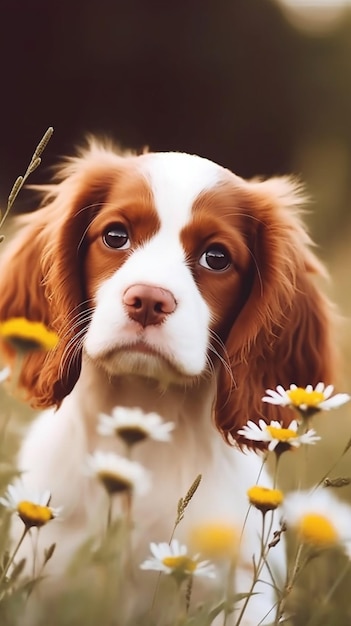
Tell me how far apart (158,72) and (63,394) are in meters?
0.51

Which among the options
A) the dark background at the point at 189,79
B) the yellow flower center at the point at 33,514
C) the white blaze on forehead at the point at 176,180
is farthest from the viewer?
the dark background at the point at 189,79

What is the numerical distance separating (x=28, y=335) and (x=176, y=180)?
0.99 feet

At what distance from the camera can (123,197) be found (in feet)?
4.31

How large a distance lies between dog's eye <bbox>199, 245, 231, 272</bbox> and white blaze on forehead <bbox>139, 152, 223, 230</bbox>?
0.17ft

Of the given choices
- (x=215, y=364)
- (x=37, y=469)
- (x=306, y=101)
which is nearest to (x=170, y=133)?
(x=306, y=101)

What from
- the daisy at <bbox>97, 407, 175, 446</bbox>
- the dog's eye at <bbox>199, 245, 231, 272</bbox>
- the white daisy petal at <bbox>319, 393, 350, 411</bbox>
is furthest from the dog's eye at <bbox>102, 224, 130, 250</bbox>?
the white daisy petal at <bbox>319, 393, 350, 411</bbox>

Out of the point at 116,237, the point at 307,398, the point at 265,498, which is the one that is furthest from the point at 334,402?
the point at 116,237

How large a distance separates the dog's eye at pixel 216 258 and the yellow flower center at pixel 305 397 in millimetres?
194

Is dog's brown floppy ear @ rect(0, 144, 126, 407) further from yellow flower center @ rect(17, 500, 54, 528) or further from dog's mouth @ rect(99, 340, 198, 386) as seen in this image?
yellow flower center @ rect(17, 500, 54, 528)

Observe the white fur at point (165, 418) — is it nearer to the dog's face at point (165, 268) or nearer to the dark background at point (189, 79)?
the dog's face at point (165, 268)

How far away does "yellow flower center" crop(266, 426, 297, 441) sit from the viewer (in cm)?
124

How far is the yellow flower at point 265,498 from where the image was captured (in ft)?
3.98

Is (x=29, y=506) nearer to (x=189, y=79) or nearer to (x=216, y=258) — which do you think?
(x=216, y=258)

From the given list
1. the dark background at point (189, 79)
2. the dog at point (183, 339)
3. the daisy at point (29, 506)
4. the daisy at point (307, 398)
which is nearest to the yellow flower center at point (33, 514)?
the daisy at point (29, 506)
